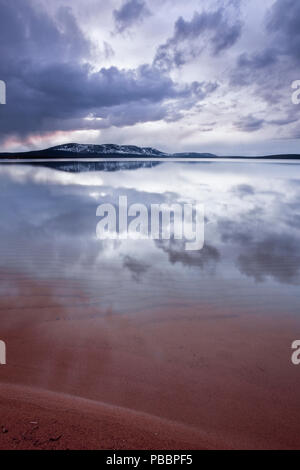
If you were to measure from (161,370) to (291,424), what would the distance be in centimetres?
123

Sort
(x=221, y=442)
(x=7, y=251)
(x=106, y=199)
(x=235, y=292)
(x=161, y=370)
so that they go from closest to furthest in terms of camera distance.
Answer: (x=221, y=442)
(x=161, y=370)
(x=235, y=292)
(x=7, y=251)
(x=106, y=199)

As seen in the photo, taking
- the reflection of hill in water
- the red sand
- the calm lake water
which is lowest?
the red sand

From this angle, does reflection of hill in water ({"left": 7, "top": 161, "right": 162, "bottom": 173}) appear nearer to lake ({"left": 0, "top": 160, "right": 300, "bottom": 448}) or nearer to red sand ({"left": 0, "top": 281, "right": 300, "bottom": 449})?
lake ({"left": 0, "top": 160, "right": 300, "bottom": 448})

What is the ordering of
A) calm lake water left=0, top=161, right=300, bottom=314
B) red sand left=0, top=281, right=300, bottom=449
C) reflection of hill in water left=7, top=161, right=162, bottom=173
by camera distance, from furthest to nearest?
reflection of hill in water left=7, top=161, right=162, bottom=173 < calm lake water left=0, top=161, right=300, bottom=314 < red sand left=0, top=281, right=300, bottom=449

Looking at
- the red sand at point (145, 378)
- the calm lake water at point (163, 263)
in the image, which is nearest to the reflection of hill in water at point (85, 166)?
the calm lake water at point (163, 263)

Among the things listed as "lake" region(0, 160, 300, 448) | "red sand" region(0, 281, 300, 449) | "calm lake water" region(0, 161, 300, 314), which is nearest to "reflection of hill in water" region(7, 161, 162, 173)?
"calm lake water" region(0, 161, 300, 314)

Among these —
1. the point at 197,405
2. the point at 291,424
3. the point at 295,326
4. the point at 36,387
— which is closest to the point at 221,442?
the point at 197,405

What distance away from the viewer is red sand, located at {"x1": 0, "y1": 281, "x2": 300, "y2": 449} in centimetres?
203

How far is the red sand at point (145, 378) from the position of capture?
6.64 ft

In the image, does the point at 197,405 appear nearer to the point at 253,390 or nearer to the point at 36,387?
the point at 253,390

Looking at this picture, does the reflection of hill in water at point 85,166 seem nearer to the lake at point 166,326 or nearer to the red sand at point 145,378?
the lake at point 166,326

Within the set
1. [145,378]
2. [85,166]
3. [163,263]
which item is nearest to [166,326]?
[145,378]

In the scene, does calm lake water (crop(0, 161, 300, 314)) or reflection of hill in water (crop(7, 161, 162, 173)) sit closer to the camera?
calm lake water (crop(0, 161, 300, 314))

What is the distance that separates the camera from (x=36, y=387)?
2545 mm
